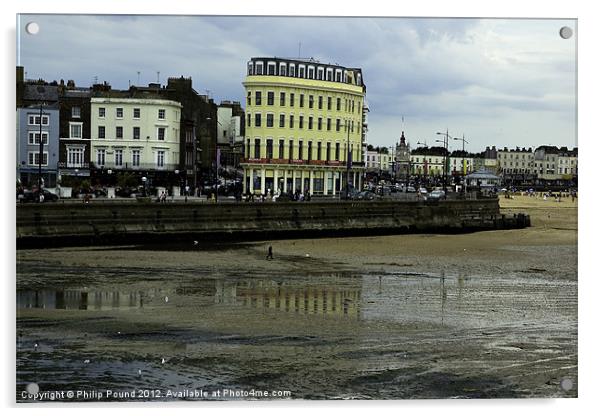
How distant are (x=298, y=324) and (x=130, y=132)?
687cm

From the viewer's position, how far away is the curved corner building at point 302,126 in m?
17.7

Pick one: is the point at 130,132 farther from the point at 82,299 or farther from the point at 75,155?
the point at 82,299

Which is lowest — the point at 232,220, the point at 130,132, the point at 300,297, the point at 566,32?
the point at 300,297

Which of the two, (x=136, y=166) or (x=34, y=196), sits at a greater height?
(x=136, y=166)

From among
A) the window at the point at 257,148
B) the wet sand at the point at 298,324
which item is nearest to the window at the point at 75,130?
the wet sand at the point at 298,324

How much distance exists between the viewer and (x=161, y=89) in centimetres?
1895

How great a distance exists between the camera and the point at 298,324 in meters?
14.9

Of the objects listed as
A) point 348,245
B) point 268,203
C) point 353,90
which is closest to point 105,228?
point 268,203

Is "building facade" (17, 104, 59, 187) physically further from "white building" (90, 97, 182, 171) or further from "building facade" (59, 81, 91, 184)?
"white building" (90, 97, 182, 171)

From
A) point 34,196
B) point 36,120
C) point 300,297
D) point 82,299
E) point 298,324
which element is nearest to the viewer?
point 298,324

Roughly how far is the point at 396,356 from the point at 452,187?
828 inches

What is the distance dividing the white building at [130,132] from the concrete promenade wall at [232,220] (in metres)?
2.20

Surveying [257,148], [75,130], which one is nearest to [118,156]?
[75,130]

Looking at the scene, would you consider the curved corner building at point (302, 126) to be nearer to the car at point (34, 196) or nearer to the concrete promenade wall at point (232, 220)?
the car at point (34, 196)
